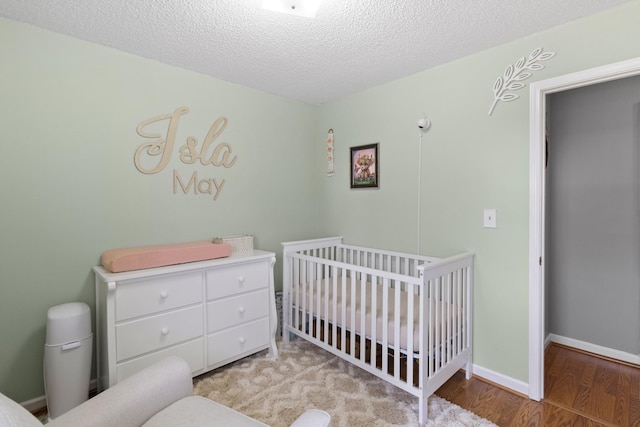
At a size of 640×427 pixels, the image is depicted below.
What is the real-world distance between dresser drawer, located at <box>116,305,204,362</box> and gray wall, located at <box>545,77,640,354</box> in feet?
9.67

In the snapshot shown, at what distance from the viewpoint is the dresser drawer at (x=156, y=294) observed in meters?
1.84

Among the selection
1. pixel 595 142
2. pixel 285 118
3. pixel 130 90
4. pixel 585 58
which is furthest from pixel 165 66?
pixel 595 142

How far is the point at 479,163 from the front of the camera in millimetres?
2207

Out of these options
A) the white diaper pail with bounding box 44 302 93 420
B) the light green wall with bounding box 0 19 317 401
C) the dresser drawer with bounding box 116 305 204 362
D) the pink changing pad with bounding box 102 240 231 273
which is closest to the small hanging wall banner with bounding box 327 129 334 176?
the light green wall with bounding box 0 19 317 401

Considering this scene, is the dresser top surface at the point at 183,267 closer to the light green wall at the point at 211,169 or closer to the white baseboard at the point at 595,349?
the light green wall at the point at 211,169

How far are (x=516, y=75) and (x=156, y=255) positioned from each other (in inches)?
101

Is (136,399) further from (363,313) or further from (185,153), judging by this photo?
(185,153)

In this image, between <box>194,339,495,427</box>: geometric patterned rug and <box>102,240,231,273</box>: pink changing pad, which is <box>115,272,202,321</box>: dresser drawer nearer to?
<box>102,240,231,273</box>: pink changing pad

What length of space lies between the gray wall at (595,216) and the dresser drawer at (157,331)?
2.95 m

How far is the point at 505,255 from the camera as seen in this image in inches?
82.5

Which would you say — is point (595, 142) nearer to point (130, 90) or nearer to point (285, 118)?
point (285, 118)

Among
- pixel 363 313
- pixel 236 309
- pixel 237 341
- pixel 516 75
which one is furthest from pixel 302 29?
pixel 237 341

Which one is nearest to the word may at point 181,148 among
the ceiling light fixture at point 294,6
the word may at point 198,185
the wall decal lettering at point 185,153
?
the wall decal lettering at point 185,153

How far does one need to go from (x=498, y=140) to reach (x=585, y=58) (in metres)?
0.59
